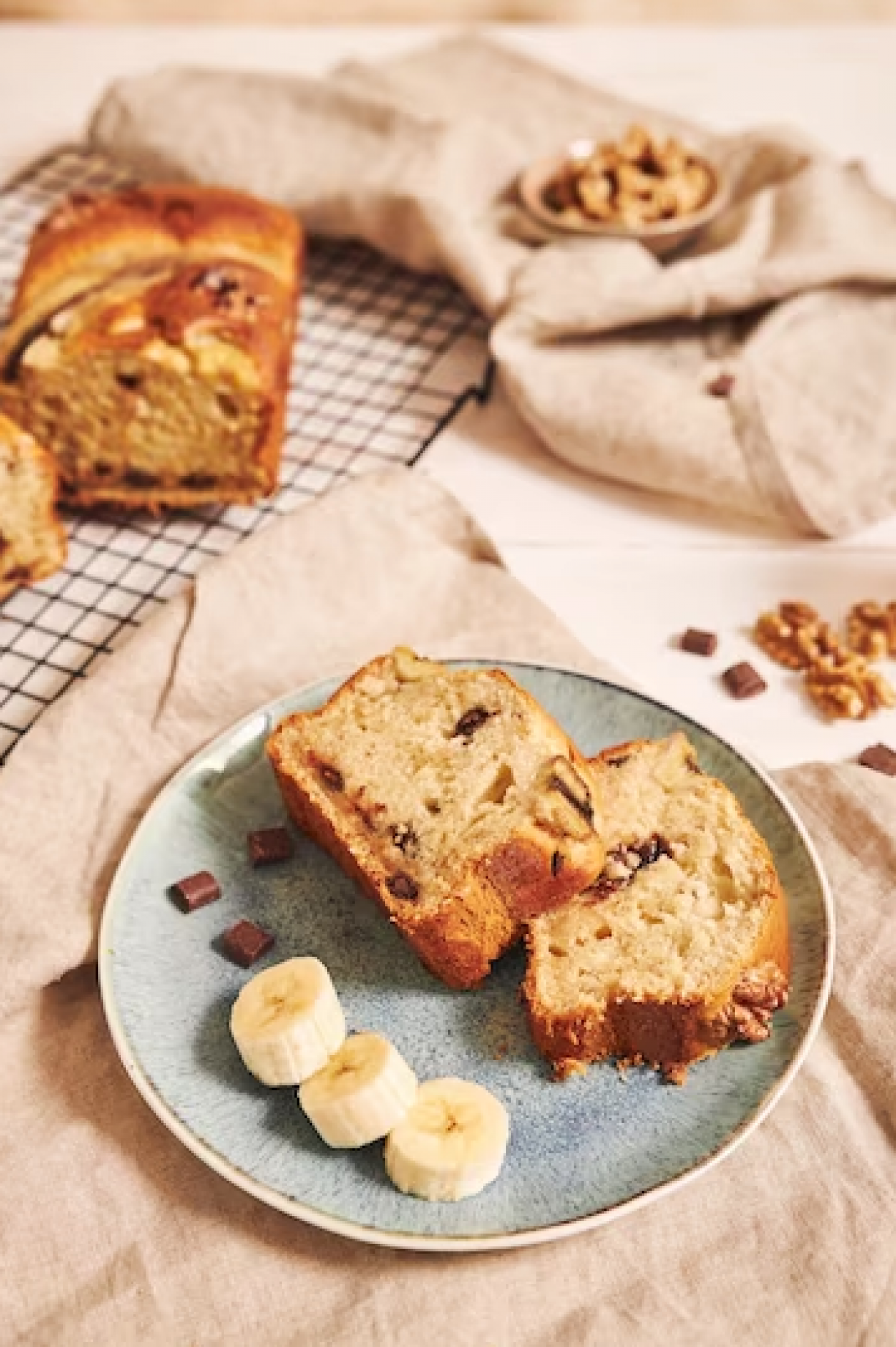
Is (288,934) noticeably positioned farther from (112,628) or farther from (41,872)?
(112,628)

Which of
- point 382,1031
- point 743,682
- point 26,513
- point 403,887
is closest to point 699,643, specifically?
point 743,682

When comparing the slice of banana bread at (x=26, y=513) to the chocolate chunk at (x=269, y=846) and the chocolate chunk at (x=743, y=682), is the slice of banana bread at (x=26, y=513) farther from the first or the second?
the chocolate chunk at (x=743, y=682)

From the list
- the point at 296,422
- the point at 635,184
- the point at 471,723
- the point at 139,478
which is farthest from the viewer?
the point at 635,184

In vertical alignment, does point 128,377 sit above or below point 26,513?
above

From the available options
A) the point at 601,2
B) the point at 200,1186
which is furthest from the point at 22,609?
the point at 601,2

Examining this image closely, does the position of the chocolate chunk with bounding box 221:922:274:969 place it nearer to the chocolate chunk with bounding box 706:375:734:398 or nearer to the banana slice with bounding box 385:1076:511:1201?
the banana slice with bounding box 385:1076:511:1201

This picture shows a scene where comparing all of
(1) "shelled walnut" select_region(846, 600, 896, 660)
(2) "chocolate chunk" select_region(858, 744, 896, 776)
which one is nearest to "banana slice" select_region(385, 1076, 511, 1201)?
(2) "chocolate chunk" select_region(858, 744, 896, 776)

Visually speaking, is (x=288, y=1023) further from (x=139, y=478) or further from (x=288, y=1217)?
(x=139, y=478)
